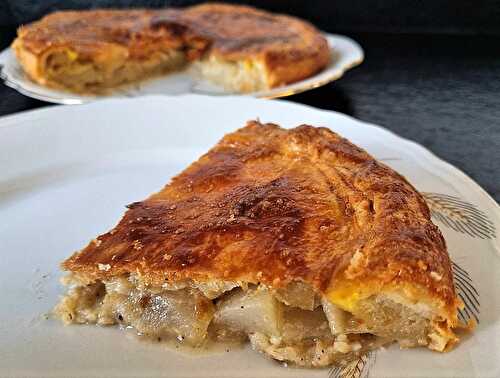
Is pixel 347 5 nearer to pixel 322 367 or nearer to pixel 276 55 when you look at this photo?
pixel 276 55

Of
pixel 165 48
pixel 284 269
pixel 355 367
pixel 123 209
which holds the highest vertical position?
pixel 284 269

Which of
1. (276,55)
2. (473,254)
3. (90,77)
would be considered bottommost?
(90,77)

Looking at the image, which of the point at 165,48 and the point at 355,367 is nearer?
the point at 355,367

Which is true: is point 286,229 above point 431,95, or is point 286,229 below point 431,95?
above

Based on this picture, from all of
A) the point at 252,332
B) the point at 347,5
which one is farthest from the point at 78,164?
the point at 347,5

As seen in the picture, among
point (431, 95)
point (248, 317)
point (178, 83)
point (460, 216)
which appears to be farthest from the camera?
point (178, 83)

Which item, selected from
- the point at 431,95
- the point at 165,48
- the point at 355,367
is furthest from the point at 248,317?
the point at 165,48

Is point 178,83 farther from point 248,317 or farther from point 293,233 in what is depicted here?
point 248,317
